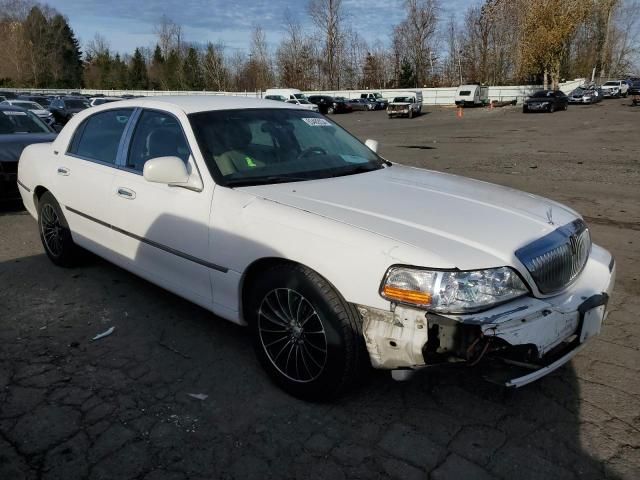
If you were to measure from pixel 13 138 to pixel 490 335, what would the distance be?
24.8 feet

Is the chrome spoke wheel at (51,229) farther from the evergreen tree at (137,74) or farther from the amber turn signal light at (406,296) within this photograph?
the evergreen tree at (137,74)

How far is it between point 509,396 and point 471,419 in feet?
1.09

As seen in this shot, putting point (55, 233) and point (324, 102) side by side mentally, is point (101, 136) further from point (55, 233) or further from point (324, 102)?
point (324, 102)

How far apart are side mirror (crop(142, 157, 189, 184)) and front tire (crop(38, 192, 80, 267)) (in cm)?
199

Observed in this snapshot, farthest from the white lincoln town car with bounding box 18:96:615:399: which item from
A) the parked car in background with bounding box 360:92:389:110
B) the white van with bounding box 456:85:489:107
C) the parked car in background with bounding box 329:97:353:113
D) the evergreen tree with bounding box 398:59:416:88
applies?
the evergreen tree with bounding box 398:59:416:88

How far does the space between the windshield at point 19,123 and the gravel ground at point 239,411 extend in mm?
4796

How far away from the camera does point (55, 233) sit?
4.90m

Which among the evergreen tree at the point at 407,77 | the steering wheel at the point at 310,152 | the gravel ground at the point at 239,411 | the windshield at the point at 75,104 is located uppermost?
the evergreen tree at the point at 407,77

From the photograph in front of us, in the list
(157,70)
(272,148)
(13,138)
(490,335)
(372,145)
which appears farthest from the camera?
(157,70)

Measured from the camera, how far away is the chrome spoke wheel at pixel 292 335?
2697 mm

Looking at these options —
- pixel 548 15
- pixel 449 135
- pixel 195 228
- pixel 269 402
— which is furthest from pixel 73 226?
pixel 548 15

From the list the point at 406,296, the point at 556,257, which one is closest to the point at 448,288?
the point at 406,296

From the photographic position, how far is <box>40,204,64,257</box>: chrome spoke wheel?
4.83 meters

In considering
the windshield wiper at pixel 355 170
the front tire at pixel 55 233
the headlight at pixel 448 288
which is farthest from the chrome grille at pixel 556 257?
the front tire at pixel 55 233
